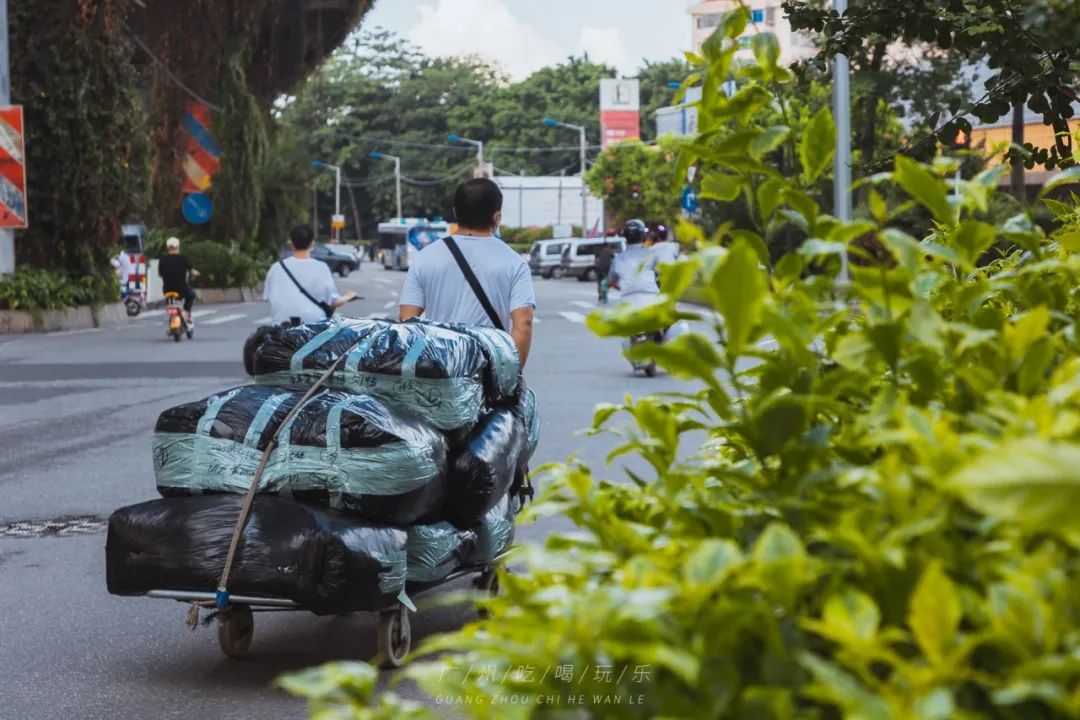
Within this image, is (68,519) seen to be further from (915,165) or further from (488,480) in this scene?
(915,165)

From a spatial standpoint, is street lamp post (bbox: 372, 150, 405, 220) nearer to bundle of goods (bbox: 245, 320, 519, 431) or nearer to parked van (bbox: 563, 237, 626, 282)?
parked van (bbox: 563, 237, 626, 282)

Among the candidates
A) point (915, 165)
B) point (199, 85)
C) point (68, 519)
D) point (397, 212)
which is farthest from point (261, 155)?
point (397, 212)

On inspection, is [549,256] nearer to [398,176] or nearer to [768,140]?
[398,176]

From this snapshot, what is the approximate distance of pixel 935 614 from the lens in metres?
1.47

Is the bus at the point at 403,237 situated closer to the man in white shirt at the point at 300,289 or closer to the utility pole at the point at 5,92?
the utility pole at the point at 5,92

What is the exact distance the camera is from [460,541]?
5902 mm

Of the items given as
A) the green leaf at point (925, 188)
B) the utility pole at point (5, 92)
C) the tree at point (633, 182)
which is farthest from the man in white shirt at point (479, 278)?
the tree at point (633, 182)

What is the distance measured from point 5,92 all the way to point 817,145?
84.8 feet

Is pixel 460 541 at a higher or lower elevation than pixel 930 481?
lower

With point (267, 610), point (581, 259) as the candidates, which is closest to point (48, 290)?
point (267, 610)

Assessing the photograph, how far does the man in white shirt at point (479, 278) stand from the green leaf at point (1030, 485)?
562 centimetres

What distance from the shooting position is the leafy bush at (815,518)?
1445 mm

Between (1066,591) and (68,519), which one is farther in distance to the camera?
(68,519)

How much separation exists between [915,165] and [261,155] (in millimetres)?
41459
